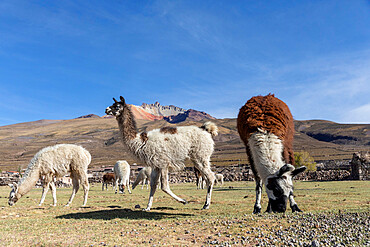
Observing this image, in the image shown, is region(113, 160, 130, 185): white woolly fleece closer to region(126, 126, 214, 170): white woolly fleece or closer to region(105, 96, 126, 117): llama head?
region(105, 96, 126, 117): llama head

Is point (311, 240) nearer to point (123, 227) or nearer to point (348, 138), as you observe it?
point (123, 227)

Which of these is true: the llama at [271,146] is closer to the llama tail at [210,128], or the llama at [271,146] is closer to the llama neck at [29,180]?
the llama tail at [210,128]

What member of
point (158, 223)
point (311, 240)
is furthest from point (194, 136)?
point (311, 240)

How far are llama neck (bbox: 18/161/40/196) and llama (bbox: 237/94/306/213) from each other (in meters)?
9.84

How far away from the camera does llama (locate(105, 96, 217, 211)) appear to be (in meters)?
9.64

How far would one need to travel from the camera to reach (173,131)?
33.4 feet

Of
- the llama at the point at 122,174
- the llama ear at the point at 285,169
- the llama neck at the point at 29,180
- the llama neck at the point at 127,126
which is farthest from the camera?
the llama at the point at 122,174

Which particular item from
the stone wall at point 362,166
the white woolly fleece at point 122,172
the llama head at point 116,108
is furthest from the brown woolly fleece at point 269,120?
the stone wall at point 362,166

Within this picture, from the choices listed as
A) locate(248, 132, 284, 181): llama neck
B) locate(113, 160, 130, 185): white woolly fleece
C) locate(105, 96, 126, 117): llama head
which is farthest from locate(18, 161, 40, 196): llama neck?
locate(113, 160, 130, 185): white woolly fleece

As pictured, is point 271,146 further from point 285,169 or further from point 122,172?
point 122,172

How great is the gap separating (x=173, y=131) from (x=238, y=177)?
38.0 metres

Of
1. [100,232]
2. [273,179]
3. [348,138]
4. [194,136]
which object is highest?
[348,138]

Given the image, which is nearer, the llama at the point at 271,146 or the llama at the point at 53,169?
the llama at the point at 271,146

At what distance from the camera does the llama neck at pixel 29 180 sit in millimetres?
12789
